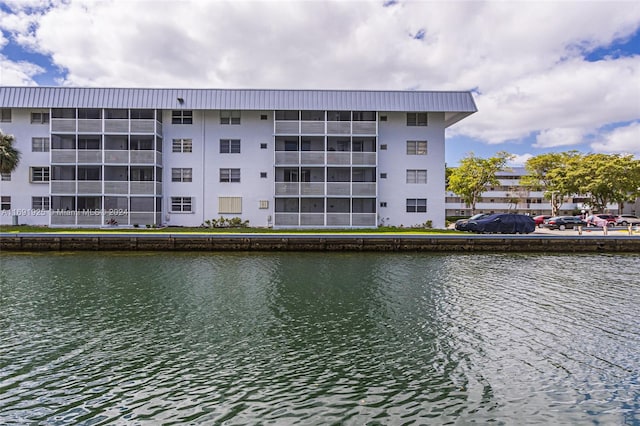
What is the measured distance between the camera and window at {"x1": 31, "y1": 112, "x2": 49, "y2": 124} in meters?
40.5

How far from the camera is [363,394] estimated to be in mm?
8203

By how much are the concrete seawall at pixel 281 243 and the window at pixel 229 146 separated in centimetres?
1149

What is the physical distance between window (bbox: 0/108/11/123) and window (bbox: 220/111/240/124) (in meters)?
19.4

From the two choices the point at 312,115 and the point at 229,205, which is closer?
the point at 229,205

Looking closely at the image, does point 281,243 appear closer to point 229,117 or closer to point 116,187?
point 229,117

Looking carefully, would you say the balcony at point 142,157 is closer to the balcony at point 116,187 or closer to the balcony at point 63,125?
the balcony at point 116,187

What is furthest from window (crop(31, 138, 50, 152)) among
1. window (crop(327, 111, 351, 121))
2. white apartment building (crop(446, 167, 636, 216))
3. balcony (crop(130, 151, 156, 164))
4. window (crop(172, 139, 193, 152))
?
white apartment building (crop(446, 167, 636, 216))

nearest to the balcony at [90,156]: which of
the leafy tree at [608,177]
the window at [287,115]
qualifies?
the window at [287,115]

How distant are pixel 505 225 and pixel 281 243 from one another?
1856cm

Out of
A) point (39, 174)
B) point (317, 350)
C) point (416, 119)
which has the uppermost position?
point (416, 119)

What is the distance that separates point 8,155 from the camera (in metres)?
37.2

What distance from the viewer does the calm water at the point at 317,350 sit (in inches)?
303

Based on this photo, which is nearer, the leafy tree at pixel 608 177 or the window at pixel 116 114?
the window at pixel 116 114

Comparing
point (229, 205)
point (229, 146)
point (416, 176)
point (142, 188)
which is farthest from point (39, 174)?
point (416, 176)
